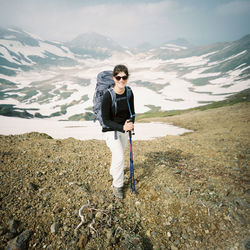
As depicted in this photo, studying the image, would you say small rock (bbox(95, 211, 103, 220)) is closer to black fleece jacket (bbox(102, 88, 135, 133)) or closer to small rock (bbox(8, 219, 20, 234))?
small rock (bbox(8, 219, 20, 234))

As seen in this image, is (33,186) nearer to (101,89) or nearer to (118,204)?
(118,204)

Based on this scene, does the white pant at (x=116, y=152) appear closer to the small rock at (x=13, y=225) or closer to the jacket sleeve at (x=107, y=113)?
the jacket sleeve at (x=107, y=113)

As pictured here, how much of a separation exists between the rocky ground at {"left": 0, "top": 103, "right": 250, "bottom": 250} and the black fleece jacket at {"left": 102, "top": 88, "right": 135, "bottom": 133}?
8.76ft

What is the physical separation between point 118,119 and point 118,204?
114 inches

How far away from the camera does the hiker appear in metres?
4.84

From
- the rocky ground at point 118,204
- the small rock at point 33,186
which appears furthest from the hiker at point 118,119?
the small rock at point 33,186

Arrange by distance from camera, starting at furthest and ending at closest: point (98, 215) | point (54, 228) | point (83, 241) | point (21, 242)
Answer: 1. point (98, 215)
2. point (54, 228)
3. point (83, 241)
4. point (21, 242)

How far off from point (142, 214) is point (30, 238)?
3.15 metres

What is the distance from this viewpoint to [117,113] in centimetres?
512

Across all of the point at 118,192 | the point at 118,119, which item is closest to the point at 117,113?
the point at 118,119

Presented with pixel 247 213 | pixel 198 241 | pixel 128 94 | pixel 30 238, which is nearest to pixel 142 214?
pixel 198 241

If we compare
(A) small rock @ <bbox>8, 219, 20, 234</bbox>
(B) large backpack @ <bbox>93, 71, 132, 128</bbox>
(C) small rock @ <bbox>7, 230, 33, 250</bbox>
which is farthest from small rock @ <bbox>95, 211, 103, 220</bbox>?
(B) large backpack @ <bbox>93, 71, 132, 128</bbox>

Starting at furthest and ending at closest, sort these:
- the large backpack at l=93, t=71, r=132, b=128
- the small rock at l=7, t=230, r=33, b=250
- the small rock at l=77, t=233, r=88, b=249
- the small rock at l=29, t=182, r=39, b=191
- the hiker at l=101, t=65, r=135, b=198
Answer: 1. the small rock at l=29, t=182, r=39, b=191
2. the large backpack at l=93, t=71, r=132, b=128
3. the hiker at l=101, t=65, r=135, b=198
4. the small rock at l=77, t=233, r=88, b=249
5. the small rock at l=7, t=230, r=33, b=250

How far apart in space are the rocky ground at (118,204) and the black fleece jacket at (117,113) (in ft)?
8.76
